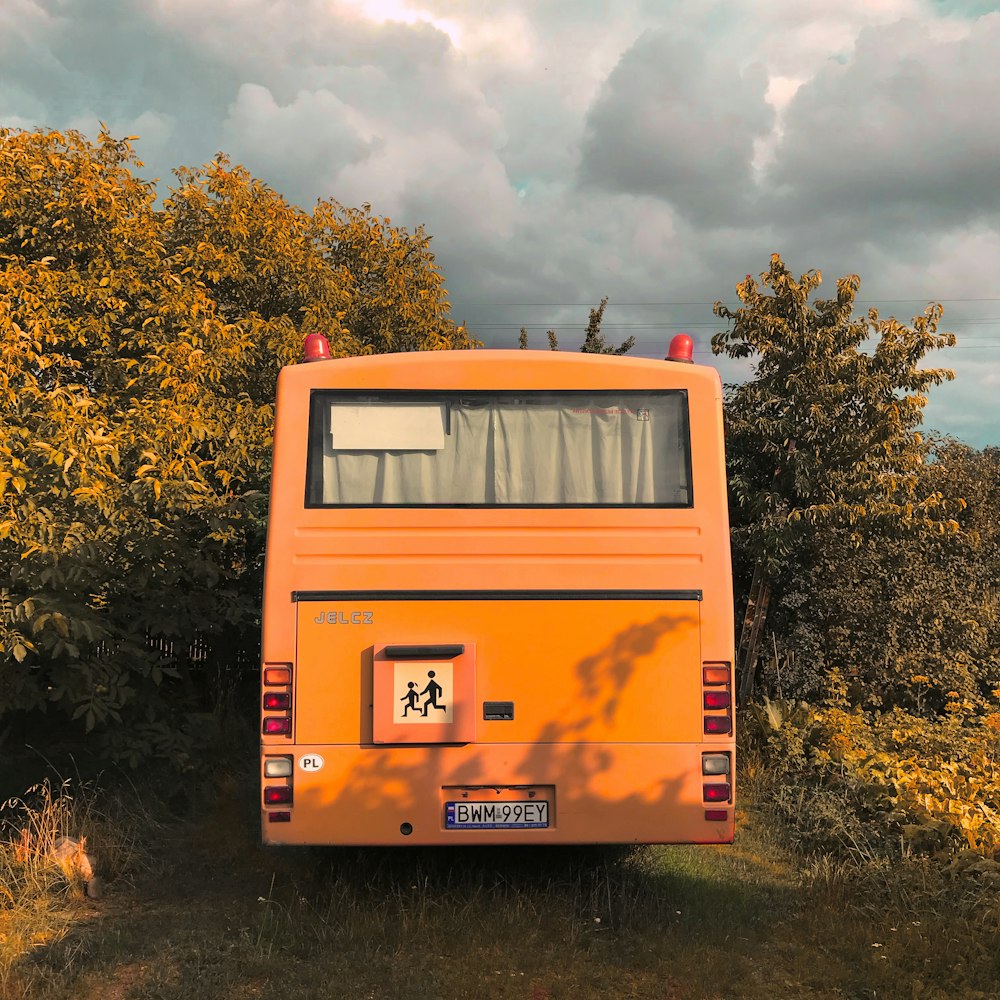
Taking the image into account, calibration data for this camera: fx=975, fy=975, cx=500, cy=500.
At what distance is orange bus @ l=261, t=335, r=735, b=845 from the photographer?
5.55 m

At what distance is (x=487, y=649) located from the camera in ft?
18.4

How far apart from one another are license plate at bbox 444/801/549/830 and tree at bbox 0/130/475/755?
258 cm

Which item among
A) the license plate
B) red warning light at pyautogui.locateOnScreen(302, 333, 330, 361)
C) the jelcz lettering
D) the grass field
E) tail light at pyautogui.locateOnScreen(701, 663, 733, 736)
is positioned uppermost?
red warning light at pyautogui.locateOnScreen(302, 333, 330, 361)

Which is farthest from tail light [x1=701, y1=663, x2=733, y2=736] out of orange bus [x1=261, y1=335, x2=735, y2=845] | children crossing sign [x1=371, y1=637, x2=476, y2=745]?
children crossing sign [x1=371, y1=637, x2=476, y2=745]

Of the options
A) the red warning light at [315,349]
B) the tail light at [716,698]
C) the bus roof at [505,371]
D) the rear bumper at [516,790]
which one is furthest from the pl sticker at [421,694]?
the red warning light at [315,349]

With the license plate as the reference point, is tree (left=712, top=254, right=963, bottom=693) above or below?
above

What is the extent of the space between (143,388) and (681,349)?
21.7ft

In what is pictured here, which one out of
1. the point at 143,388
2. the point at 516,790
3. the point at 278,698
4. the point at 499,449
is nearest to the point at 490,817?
the point at 516,790

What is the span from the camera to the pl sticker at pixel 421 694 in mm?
5555

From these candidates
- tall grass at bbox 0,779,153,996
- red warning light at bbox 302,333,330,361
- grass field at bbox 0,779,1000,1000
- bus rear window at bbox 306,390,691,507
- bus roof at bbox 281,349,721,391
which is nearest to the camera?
grass field at bbox 0,779,1000,1000

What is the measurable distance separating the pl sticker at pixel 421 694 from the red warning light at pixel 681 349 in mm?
2547

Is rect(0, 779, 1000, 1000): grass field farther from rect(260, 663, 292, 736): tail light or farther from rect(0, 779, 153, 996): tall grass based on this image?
rect(260, 663, 292, 736): tail light

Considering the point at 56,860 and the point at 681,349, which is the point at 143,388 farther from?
the point at 681,349

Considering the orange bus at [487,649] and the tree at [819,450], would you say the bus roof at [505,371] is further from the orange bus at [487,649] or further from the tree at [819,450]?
the tree at [819,450]
